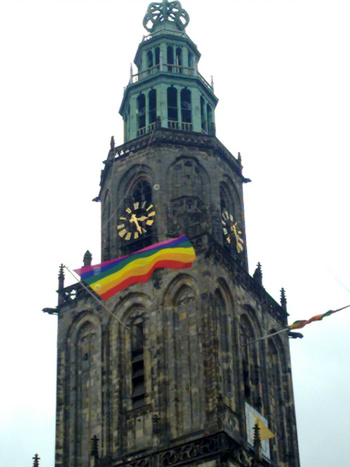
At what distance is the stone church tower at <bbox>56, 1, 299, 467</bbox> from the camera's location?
62.5m

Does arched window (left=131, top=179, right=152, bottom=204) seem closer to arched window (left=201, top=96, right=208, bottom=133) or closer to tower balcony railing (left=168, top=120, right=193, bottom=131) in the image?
tower balcony railing (left=168, top=120, right=193, bottom=131)

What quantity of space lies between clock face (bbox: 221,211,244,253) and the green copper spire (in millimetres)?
13984

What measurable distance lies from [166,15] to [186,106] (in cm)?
732

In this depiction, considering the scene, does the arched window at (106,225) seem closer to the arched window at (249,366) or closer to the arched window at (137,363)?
the arched window at (137,363)

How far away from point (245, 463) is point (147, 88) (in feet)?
76.3

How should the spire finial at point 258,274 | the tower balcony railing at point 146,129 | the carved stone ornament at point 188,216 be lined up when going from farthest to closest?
the tower balcony railing at point 146,129, the spire finial at point 258,274, the carved stone ornament at point 188,216

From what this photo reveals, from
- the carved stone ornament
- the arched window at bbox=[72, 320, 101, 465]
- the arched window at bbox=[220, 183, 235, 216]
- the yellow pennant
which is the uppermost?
the arched window at bbox=[220, 183, 235, 216]

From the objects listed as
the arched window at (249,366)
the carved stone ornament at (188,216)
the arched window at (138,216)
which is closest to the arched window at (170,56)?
the arched window at (138,216)

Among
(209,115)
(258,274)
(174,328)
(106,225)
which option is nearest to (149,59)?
(209,115)

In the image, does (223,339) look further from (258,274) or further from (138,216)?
(138,216)

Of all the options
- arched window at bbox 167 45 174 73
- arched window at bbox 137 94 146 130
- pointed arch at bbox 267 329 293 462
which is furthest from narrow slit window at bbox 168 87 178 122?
pointed arch at bbox 267 329 293 462

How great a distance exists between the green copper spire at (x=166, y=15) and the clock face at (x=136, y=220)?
44.6 feet

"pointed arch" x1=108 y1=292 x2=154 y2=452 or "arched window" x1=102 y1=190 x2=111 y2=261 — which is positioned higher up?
"arched window" x1=102 y1=190 x2=111 y2=261

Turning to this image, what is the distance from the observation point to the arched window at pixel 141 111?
248ft
